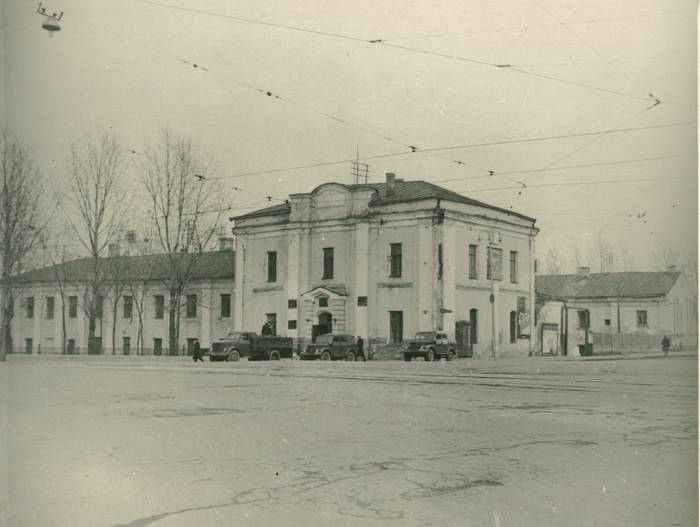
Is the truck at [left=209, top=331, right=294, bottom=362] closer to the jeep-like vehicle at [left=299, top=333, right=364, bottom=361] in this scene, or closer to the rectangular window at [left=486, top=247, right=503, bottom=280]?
the jeep-like vehicle at [left=299, top=333, right=364, bottom=361]

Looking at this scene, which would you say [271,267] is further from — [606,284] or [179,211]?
[606,284]

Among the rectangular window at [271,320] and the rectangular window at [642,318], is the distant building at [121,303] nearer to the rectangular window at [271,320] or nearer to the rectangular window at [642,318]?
the rectangular window at [271,320]

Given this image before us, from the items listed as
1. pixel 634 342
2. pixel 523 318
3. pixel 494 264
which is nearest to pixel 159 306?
pixel 494 264

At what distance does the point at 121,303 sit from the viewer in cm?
866

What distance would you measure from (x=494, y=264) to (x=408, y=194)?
4.32 feet

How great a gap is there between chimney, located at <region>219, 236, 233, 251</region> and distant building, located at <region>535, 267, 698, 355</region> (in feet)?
11.0

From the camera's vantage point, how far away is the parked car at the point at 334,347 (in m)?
9.31

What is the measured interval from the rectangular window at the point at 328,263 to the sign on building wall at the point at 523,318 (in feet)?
7.06

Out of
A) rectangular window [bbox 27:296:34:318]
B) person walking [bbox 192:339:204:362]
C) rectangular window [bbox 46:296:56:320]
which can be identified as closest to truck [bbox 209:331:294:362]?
person walking [bbox 192:339:204:362]

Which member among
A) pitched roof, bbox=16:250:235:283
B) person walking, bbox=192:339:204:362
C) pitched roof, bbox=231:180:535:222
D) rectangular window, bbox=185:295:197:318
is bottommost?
person walking, bbox=192:339:204:362

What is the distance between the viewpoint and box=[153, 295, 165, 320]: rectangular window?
914 cm

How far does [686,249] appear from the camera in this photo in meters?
5.74

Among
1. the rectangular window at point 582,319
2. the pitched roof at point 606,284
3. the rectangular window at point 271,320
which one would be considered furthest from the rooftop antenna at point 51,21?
the rectangular window at point 582,319

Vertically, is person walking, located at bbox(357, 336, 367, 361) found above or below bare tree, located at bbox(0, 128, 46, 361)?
below
